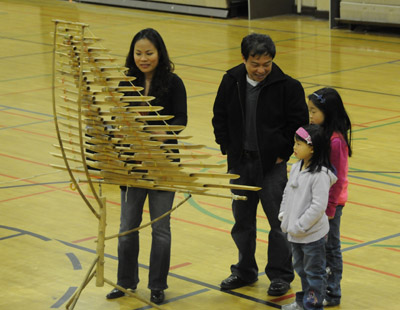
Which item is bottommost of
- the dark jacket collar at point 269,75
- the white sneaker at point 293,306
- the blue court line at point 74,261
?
the blue court line at point 74,261

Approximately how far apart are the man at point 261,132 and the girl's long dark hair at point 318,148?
0.34m

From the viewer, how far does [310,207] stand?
4906mm

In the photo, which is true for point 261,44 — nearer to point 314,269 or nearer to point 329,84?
point 314,269

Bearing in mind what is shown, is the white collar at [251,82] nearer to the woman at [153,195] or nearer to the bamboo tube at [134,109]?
the woman at [153,195]

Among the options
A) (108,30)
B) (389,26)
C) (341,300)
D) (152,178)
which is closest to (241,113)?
(152,178)

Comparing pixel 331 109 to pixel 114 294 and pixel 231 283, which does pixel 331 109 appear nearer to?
pixel 231 283

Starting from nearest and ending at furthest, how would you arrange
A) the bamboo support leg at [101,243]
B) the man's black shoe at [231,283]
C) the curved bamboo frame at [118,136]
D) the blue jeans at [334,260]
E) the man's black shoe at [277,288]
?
the curved bamboo frame at [118,136], the bamboo support leg at [101,243], the blue jeans at [334,260], the man's black shoe at [277,288], the man's black shoe at [231,283]

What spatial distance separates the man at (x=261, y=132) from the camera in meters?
5.32

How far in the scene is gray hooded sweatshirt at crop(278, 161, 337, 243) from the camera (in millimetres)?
4898

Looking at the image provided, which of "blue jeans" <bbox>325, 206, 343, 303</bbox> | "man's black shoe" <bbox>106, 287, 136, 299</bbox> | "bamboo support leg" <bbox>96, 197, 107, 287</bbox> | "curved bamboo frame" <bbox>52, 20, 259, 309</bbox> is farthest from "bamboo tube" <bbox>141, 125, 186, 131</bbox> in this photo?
"man's black shoe" <bbox>106, 287, 136, 299</bbox>

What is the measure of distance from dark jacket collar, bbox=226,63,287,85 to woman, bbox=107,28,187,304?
1.16ft

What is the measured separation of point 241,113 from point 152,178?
3.14ft

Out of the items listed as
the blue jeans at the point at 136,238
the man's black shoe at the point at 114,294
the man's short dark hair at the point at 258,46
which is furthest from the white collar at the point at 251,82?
the man's black shoe at the point at 114,294

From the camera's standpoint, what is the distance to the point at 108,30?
18.4 m
